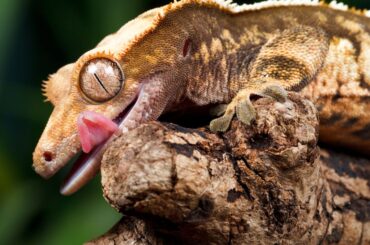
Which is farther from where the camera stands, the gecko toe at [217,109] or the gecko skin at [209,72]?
the gecko toe at [217,109]

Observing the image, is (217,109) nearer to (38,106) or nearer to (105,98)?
(105,98)

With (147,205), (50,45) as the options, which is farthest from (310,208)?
(50,45)

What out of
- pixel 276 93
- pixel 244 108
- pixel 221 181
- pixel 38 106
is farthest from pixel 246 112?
pixel 38 106

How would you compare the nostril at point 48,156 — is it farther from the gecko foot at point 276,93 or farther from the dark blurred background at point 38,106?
the dark blurred background at point 38,106

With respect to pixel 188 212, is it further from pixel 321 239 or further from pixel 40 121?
pixel 40 121

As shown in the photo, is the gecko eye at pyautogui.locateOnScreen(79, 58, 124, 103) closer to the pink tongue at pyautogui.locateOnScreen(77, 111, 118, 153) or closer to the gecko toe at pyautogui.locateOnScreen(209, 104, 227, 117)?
the pink tongue at pyautogui.locateOnScreen(77, 111, 118, 153)

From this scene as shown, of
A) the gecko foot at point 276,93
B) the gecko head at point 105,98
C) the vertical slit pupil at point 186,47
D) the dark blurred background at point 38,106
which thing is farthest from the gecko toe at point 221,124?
the dark blurred background at point 38,106
